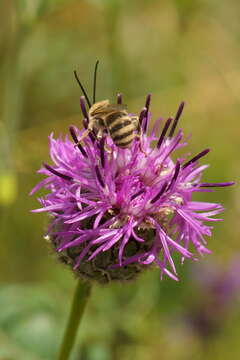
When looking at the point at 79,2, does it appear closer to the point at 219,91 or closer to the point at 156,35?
the point at 156,35

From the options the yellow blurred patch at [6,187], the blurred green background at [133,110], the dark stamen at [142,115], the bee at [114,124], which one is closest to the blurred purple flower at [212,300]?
the blurred green background at [133,110]

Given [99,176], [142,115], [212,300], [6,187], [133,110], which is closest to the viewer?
[99,176]

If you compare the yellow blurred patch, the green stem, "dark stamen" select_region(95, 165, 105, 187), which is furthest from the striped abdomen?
the yellow blurred patch

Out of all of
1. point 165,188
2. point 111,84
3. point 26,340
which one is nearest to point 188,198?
point 165,188

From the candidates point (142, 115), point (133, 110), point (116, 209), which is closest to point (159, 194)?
point (116, 209)

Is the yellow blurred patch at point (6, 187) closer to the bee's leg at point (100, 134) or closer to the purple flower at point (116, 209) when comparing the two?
the purple flower at point (116, 209)

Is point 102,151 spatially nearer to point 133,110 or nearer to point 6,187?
point 6,187
